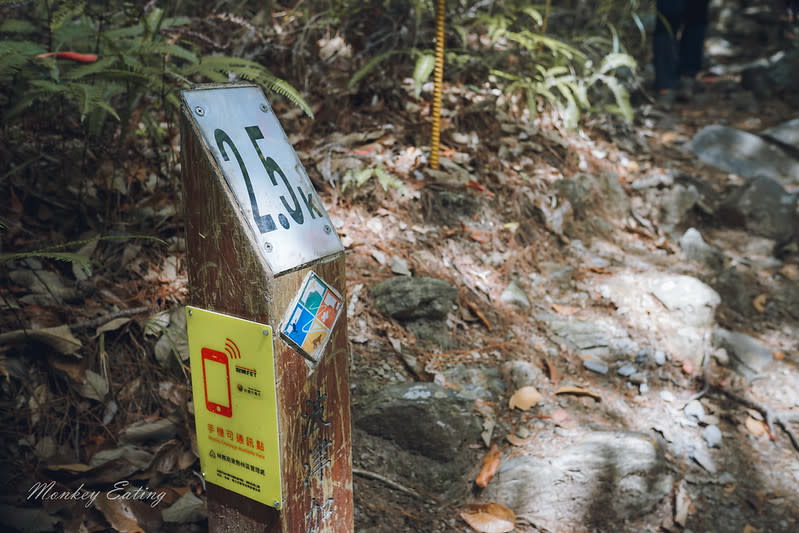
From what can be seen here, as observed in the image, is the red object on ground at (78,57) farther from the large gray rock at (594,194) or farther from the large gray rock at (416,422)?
the large gray rock at (594,194)

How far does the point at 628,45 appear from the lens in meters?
7.91

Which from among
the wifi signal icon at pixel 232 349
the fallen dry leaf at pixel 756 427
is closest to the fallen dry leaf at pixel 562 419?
the fallen dry leaf at pixel 756 427

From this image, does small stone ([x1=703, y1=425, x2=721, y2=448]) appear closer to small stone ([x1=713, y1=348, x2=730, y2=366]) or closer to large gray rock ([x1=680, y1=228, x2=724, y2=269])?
small stone ([x1=713, y1=348, x2=730, y2=366])

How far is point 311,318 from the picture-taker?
5.72ft

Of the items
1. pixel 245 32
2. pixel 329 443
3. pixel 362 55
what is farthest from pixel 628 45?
pixel 329 443

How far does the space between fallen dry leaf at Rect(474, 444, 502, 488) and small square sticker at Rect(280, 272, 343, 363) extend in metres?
1.47

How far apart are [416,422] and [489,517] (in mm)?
529

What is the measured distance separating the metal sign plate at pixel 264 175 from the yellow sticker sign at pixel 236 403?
235 millimetres

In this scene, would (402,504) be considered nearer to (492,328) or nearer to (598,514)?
(598,514)

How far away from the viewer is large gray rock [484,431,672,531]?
2871 mm

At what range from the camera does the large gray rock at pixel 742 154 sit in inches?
250

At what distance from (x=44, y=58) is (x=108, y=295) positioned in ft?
3.83

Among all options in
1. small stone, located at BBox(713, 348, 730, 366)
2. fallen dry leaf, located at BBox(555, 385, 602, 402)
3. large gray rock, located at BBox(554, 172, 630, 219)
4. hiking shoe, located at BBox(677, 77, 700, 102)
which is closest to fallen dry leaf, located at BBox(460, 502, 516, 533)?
fallen dry leaf, located at BBox(555, 385, 602, 402)

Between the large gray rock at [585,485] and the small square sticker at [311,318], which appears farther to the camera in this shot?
the large gray rock at [585,485]
